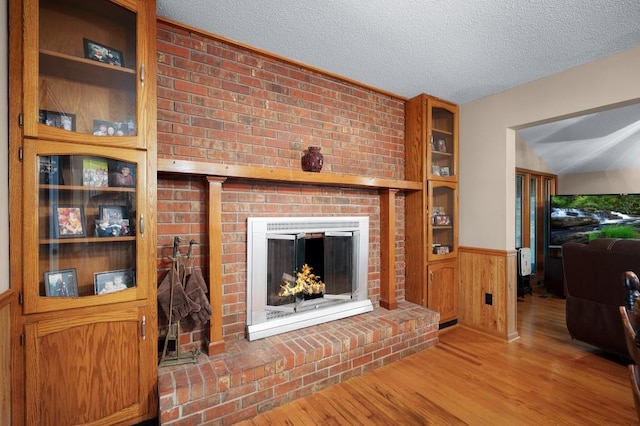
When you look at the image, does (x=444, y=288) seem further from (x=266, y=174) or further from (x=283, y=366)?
(x=266, y=174)

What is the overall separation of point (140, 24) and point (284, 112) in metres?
1.09

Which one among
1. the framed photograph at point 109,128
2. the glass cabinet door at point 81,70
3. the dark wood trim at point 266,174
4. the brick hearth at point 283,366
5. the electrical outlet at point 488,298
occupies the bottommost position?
the brick hearth at point 283,366

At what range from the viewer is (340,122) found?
Answer: 8.96 ft

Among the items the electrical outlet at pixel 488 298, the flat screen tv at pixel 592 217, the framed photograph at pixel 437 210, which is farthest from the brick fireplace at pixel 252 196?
the flat screen tv at pixel 592 217

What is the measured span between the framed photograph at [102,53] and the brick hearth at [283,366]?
6.05 feet

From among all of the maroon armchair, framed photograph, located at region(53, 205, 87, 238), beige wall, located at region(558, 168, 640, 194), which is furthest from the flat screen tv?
framed photograph, located at region(53, 205, 87, 238)

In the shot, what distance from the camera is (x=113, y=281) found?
1.61 m

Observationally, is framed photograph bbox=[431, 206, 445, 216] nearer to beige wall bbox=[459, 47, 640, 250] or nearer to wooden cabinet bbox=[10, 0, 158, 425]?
beige wall bbox=[459, 47, 640, 250]

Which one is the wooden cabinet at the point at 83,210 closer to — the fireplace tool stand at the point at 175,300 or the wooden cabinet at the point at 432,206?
the fireplace tool stand at the point at 175,300

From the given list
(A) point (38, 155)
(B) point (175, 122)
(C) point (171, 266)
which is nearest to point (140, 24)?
(B) point (175, 122)

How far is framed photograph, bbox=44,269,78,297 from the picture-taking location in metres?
1.45

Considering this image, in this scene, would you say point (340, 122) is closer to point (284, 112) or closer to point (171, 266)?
point (284, 112)

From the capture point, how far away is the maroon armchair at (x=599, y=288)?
2287mm

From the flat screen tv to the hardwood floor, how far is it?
265cm
